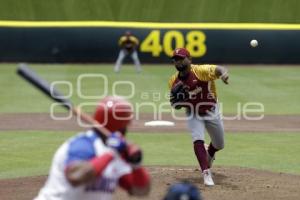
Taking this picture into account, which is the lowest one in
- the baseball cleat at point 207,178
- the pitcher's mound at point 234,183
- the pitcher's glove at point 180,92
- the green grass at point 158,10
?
the pitcher's mound at point 234,183

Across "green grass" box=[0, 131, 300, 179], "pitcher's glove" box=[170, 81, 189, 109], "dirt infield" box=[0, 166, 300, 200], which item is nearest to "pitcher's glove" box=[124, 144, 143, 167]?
"dirt infield" box=[0, 166, 300, 200]

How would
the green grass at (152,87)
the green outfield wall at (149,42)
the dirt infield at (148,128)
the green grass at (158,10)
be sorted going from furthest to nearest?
the green grass at (158,10) → the green outfield wall at (149,42) → the green grass at (152,87) → the dirt infield at (148,128)

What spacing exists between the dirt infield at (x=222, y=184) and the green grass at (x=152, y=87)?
7139 millimetres

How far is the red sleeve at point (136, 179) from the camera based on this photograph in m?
4.88

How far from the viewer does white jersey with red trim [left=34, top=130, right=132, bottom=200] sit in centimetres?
461

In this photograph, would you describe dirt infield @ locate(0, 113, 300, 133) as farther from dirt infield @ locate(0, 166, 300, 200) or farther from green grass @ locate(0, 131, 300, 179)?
dirt infield @ locate(0, 166, 300, 200)

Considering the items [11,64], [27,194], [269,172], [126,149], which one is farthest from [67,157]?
[11,64]

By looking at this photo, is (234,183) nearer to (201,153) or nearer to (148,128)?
(201,153)

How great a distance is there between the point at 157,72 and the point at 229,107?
806 cm

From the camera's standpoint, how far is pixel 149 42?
28.7 m

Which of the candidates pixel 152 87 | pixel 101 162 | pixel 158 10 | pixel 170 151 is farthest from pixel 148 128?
pixel 158 10

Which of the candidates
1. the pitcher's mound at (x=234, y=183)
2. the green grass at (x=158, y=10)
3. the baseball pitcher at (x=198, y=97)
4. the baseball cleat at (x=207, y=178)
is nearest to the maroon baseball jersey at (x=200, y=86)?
the baseball pitcher at (x=198, y=97)

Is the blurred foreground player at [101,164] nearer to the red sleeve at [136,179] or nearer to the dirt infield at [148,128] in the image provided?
the red sleeve at [136,179]

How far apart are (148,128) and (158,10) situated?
18744mm
